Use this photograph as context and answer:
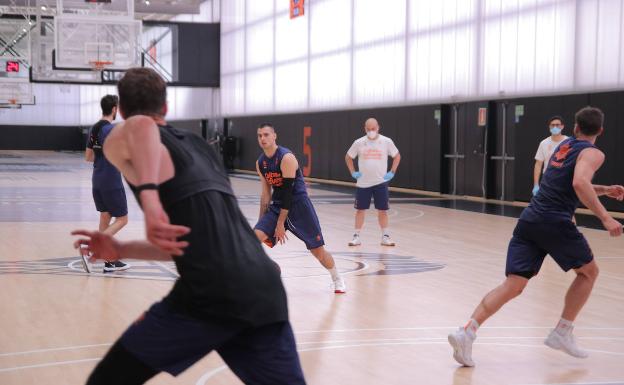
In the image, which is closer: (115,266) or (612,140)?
(115,266)

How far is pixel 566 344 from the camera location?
5852 mm

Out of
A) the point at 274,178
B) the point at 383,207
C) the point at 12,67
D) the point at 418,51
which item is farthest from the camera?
the point at 12,67

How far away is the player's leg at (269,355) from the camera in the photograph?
3.06 meters

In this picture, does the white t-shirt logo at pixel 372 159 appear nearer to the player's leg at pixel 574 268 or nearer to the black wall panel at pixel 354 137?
the player's leg at pixel 574 268

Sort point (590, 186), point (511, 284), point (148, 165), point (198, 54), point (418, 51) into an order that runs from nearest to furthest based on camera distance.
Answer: point (148, 165) → point (590, 186) → point (511, 284) → point (418, 51) → point (198, 54)

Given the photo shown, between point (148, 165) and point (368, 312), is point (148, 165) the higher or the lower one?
the higher one

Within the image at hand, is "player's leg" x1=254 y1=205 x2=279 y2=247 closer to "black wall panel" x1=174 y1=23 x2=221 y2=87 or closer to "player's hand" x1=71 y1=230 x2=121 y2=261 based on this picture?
"player's hand" x1=71 y1=230 x2=121 y2=261

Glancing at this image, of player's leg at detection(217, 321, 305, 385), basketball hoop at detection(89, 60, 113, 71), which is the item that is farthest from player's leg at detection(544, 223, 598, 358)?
basketball hoop at detection(89, 60, 113, 71)

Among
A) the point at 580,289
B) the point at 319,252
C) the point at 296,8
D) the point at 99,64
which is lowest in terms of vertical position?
the point at 319,252

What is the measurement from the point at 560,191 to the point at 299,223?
10.3 ft

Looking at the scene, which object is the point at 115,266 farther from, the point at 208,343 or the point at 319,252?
the point at 208,343

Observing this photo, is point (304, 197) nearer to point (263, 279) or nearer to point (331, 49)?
point (263, 279)

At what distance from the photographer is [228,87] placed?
3931 cm

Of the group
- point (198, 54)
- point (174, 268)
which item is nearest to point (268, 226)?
point (174, 268)
